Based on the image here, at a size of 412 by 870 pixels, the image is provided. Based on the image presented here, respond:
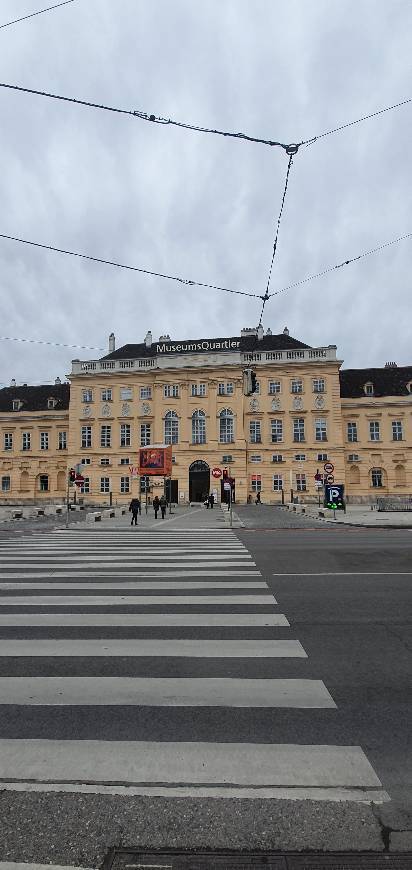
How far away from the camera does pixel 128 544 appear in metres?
15.2

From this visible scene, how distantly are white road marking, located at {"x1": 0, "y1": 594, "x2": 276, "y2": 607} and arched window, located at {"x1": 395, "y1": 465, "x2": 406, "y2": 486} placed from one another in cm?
5892

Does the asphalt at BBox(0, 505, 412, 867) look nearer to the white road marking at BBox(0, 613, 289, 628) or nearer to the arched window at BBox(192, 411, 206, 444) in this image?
the white road marking at BBox(0, 613, 289, 628)

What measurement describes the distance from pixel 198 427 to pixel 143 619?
185 ft

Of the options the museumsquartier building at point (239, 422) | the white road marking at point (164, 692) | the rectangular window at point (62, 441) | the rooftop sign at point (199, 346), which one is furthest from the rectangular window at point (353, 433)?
the white road marking at point (164, 692)

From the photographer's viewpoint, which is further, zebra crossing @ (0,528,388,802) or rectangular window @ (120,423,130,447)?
rectangular window @ (120,423,130,447)

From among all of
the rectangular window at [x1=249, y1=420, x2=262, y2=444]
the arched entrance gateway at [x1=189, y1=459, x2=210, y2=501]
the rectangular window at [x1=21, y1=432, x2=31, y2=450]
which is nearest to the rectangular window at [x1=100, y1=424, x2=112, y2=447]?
the arched entrance gateway at [x1=189, y1=459, x2=210, y2=501]

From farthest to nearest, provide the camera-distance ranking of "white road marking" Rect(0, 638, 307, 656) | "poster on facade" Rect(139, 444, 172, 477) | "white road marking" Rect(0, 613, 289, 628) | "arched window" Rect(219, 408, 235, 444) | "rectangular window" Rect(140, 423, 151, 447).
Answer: "rectangular window" Rect(140, 423, 151, 447)
"arched window" Rect(219, 408, 235, 444)
"poster on facade" Rect(139, 444, 172, 477)
"white road marking" Rect(0, 613, 289, 628)
"white road marking" Rect(0, 638, 307, 656)

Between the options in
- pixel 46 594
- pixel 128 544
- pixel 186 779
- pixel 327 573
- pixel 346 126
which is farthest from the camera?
pixel 128 544

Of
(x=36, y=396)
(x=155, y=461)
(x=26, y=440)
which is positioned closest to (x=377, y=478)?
(x=155, y=461)

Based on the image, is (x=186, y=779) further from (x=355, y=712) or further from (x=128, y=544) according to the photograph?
(x=128, y=544)

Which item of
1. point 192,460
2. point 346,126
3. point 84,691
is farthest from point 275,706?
point 192,460

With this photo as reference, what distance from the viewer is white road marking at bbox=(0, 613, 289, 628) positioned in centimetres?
596

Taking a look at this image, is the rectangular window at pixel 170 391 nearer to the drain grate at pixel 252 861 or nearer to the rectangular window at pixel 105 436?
the rectangular window at pixel 105 436

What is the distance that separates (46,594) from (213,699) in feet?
14.6
